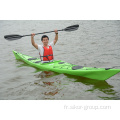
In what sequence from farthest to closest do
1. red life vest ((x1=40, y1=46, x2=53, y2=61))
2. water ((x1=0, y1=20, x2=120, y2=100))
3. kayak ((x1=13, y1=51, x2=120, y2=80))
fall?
1. red life vest ((x1=40, y1=46, x2=53, y2=61))
2. kayak ((x1=13, y1=51, x2=120, y2=80))
3. water ((x1=0, y1=20, x2=120, y2=100))

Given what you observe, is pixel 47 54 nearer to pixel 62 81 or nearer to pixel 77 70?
pixel 62 81

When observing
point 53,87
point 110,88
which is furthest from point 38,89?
point 110,88

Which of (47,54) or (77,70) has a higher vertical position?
(47,54)

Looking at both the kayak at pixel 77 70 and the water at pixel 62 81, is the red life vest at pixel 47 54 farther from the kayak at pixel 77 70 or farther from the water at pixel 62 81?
the water at pixel 62 81

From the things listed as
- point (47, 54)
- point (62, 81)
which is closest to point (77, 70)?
point (62, 81)

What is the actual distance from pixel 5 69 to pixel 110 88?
4079 millimetres

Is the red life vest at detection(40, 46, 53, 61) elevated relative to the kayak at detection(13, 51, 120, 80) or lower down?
elevated

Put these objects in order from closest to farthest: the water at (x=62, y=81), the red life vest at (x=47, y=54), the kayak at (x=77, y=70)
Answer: the water at (x=62, y=81) → the kayak at (x=77, y=70) → the red life vest at (x=47, y=54)

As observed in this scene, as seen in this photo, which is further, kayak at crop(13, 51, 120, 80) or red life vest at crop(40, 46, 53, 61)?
red life vest at crop(40, 46, 53, 61)

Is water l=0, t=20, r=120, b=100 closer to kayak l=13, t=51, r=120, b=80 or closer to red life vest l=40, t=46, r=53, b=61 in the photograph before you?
kayak l=13, t=51, r=120, b=80

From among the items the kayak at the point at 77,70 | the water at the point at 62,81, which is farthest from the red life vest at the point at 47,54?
the water at the point at 62,81

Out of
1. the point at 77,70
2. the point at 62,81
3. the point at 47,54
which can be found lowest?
the point at 62,81

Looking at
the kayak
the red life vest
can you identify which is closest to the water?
the kayak

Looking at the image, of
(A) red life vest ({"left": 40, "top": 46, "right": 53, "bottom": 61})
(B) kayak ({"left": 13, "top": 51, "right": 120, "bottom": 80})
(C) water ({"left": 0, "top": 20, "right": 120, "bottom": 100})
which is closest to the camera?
(C) water ({"left": 0, "top": 20, "right": 120, "bottom": 100})
